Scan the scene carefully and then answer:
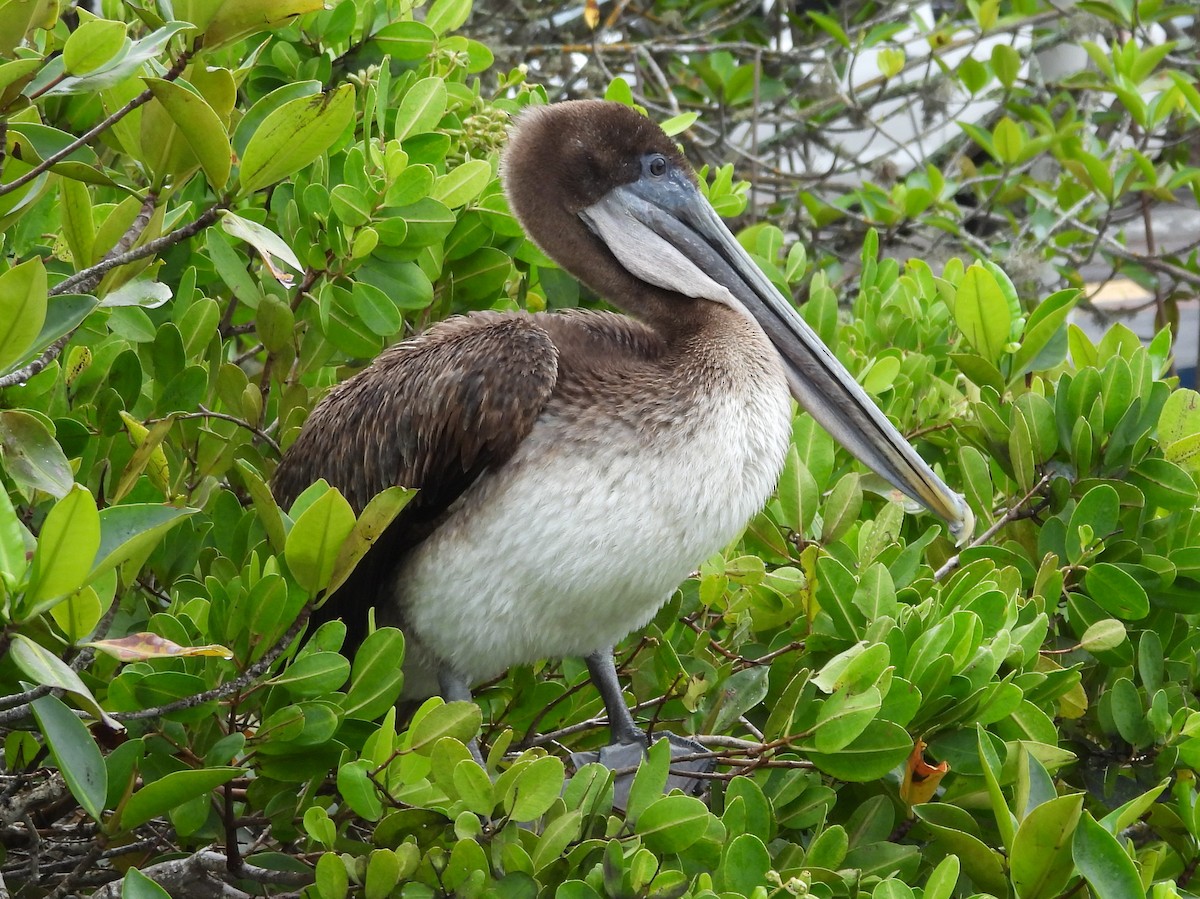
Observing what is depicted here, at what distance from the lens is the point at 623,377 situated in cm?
247

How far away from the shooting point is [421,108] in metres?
2.65

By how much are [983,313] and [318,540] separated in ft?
5.15

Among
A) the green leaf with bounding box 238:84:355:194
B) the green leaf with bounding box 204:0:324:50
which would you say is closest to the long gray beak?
the green leaf with bounding box 238:84:355:194

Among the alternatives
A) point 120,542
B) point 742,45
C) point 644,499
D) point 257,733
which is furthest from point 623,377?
point 742,45

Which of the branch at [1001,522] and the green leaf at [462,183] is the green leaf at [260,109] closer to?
the green leaf at [462,183]

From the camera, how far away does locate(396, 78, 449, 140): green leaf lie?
2621mm

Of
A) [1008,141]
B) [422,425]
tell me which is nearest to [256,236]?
[422,425]

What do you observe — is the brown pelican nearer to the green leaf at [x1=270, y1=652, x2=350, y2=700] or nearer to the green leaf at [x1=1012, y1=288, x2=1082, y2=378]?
the green leaf at [x1=1012, y1=288, x2=1082, y2=378]

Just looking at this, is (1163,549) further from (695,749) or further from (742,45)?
(742,45)

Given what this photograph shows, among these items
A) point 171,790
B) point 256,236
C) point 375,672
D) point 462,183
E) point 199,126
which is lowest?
point 375,672

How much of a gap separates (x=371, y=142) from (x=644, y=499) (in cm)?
81

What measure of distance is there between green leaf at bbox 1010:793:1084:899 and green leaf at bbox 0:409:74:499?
1.25 m

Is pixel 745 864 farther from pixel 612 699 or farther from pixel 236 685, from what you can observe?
pixel 612 699

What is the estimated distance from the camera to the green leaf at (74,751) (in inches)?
57.0
